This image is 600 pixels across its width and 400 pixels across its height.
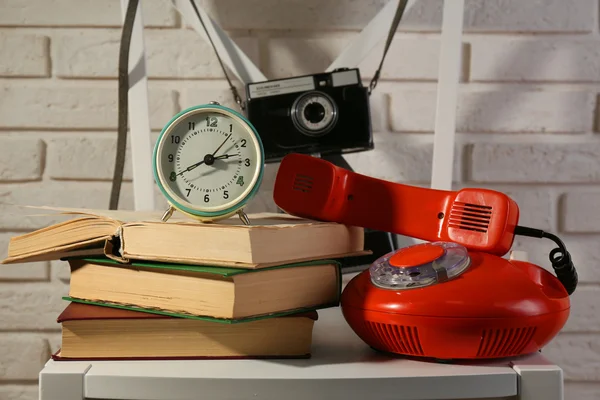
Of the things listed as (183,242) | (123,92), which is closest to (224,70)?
(123,92)

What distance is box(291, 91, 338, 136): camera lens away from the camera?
797 millimetres

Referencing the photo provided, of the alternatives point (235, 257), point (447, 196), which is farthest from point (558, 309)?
point (235, 257)

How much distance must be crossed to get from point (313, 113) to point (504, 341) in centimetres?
41

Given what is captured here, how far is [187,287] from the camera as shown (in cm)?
49

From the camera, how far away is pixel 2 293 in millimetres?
947

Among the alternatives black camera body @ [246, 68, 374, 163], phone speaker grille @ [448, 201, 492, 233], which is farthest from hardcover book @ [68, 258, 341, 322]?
black camera body @ [246, 68, 374, 163]

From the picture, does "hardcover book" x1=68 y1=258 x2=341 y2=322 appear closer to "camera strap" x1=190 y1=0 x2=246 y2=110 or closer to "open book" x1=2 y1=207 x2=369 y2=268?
"open book" x1=2 y1=207 x2=369 y2=268

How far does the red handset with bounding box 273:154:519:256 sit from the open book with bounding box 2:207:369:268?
28 millimetres

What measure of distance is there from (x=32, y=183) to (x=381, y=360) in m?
0.67

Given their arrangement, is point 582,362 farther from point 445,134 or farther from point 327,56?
point 327,56

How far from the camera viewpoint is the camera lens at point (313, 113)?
0.80 m

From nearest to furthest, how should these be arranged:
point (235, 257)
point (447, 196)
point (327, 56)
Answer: point (235, 257), point (447, 196), point (327, 56)

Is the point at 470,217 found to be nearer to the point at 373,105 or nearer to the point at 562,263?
the point at 562,263

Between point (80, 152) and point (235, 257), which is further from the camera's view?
point (80, 152)
